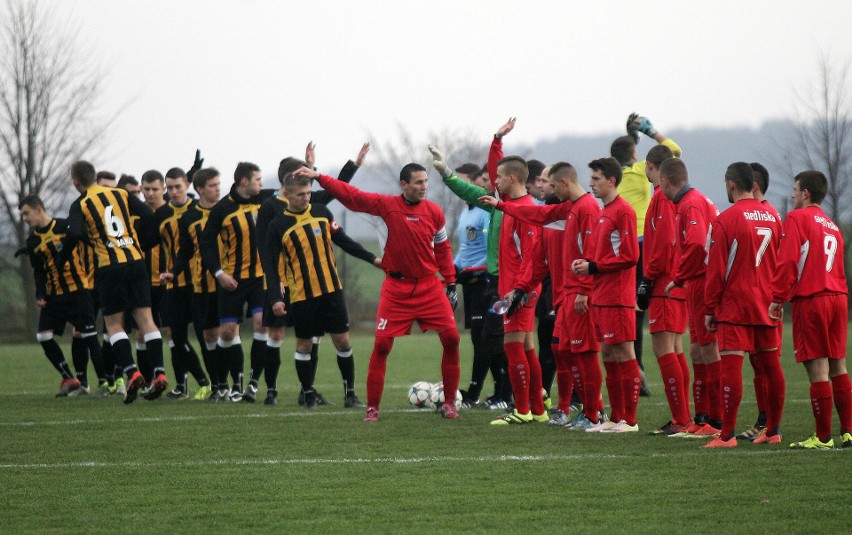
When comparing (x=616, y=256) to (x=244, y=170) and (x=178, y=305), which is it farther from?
(x=178, y=305)

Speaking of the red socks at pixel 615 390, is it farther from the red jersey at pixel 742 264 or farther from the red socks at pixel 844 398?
the red socks at pixel 844 398

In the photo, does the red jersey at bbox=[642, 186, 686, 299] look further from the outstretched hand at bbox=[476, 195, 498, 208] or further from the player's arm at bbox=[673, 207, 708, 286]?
the outstretched hand at bbox=[476, 195, 498, 208]

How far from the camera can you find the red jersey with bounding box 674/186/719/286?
7.89 meters

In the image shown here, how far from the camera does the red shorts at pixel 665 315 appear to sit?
843 cm

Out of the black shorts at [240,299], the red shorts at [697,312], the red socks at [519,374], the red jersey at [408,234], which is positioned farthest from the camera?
the black shorts at [240,299]

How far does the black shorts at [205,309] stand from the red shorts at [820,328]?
6688 millimetres

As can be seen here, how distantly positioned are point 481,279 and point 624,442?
3618 mm

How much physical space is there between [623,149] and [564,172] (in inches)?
88.7

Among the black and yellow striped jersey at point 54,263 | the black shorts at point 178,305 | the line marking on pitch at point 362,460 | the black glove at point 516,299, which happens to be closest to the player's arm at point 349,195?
the black glove at point 516,299

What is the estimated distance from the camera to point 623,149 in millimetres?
10805

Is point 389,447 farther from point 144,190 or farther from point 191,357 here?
point 144,190

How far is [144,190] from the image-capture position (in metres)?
12.7

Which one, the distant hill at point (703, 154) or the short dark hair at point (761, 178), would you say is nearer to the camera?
the short dark hair at point (761, 178)

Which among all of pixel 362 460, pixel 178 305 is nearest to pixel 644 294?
pixel 362 460
